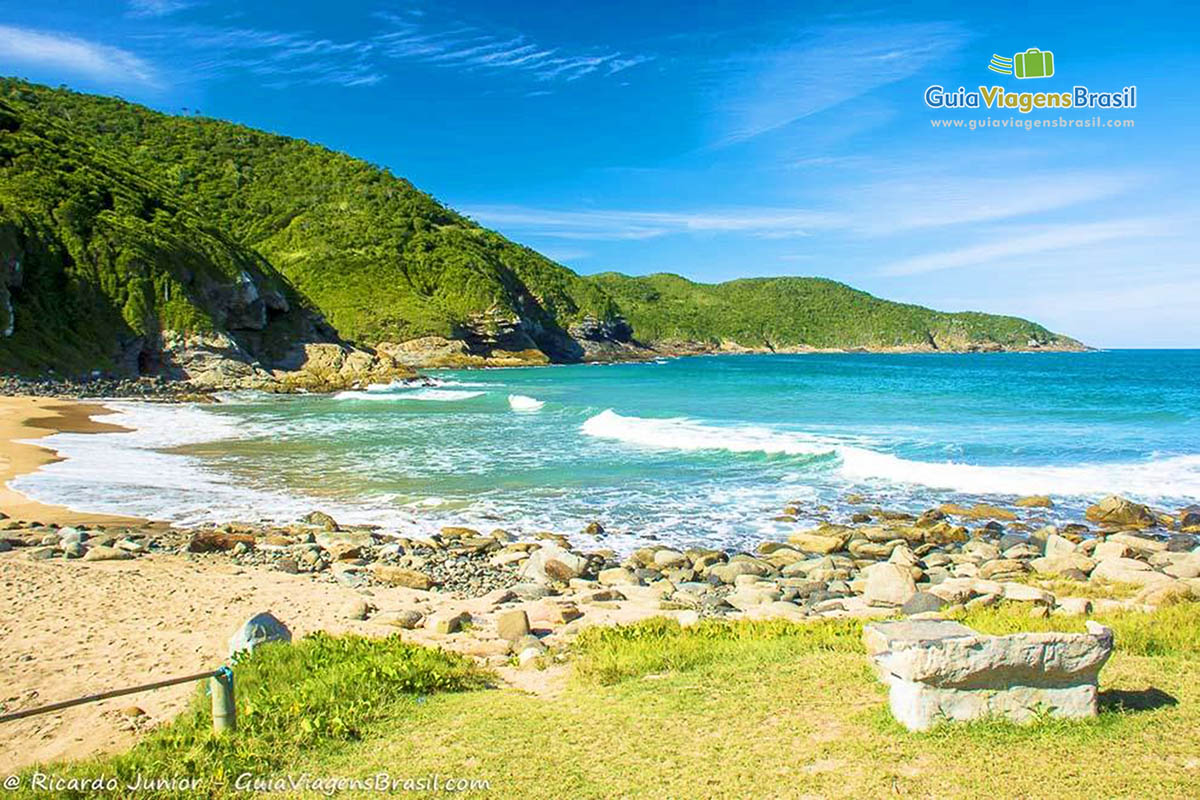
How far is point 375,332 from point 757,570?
301ft

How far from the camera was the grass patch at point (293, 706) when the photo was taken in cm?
546

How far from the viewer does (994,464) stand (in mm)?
23266

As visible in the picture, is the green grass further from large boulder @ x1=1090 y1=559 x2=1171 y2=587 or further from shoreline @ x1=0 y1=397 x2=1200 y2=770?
large boulder @ x1=1090 y1=559 x2=1171 y2=587

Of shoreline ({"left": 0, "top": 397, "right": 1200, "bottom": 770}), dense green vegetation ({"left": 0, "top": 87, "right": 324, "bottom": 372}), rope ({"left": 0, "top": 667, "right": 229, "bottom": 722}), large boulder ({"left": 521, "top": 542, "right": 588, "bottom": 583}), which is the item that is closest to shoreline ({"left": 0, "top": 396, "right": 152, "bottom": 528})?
shoreline ({"left": 0, "top": 397, "right": 1200, "bottom": 770})

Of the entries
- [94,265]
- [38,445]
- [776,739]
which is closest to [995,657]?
[776,739]

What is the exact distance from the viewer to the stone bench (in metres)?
5.35

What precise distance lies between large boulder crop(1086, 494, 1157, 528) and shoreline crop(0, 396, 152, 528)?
20331 millimetres

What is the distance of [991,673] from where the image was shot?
5.42 metres

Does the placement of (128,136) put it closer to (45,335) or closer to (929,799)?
(45,335)

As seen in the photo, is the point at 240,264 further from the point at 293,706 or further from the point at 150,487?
the point at 293,706

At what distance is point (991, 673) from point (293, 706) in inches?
214

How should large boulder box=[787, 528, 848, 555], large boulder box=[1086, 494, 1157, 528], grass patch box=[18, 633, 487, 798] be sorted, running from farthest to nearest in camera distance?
large boulder box=[1086, 494, 1157, 528] → large boulder box=[787, 528, 848, 555] → grass patch box=[18, 633, 487, 798]

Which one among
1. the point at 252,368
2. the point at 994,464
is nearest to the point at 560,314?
the point at 252,368

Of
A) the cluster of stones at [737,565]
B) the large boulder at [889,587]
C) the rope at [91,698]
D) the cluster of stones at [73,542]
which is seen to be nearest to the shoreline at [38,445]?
the cluster of stones at [73,542]
